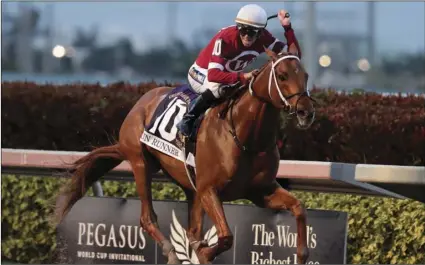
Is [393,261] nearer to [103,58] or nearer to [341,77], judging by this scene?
[341,77]

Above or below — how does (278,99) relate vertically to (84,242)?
above

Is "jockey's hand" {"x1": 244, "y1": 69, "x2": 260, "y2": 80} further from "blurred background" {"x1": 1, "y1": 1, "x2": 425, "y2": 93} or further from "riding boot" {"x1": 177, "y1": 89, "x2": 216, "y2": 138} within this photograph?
"blurred background" {"x1": 1, "y1": 1, "x2": 425, "y2": 93}

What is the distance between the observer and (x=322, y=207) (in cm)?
757

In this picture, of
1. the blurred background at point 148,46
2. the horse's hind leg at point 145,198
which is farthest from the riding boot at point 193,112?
the blurred background at point 148,46

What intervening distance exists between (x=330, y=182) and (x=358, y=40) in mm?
16169

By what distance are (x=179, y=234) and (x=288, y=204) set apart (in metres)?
1.46

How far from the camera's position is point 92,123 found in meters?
8.73

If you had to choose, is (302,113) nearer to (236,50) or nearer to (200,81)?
(236,50)

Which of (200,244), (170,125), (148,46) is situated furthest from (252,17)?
(148,46)

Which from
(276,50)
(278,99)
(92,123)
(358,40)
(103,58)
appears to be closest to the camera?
(278,99)

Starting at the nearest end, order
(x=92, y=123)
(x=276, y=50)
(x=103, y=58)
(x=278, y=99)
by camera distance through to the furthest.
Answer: (x=278, y=99) < (x=276, y=50) < (x=92, y=123) < (x=103, y=58)

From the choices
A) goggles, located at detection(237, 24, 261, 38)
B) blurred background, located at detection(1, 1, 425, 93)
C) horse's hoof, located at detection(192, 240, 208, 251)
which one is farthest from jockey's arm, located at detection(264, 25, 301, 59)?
blurred background, located at detection(1, 1, 425, 93)

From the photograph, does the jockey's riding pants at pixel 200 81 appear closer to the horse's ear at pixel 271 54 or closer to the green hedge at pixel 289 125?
the horse's ear at pixel 271 54

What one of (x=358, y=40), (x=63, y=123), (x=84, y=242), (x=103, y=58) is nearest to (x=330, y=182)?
(x=84, y=242)
